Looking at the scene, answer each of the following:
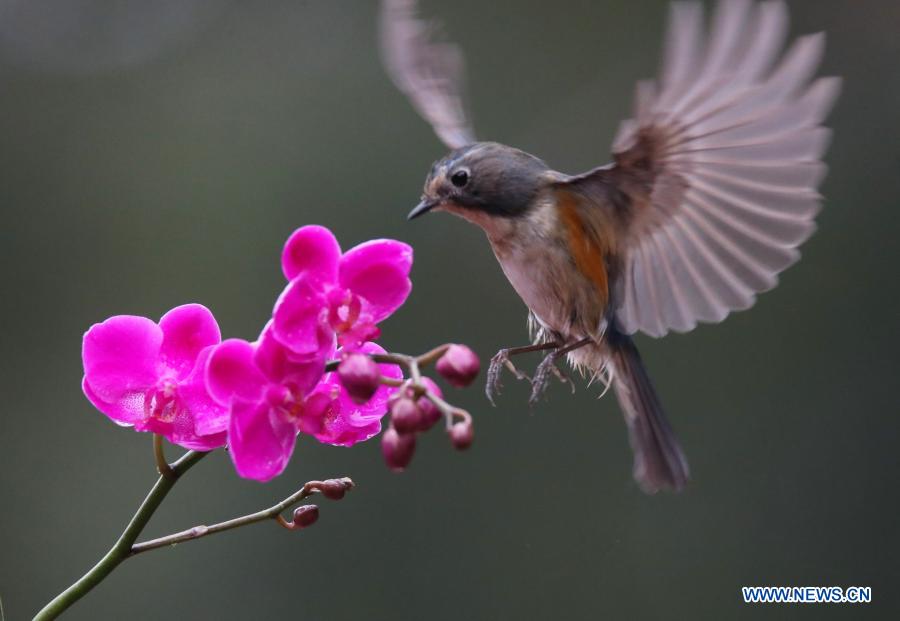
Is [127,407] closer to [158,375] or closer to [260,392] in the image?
[158,375]

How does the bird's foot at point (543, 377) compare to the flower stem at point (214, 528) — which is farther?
Answer: the bird's foot at point (543, 377)

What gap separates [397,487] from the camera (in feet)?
16.7

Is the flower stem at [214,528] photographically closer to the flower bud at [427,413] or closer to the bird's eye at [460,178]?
the flower bud at [427,413]

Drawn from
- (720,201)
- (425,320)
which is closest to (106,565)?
(720,201)

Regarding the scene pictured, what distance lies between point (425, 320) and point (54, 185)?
8.88ft

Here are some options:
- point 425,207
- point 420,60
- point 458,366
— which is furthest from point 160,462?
point 420,60

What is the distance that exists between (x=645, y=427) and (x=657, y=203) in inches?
22.7

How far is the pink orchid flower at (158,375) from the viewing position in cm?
163

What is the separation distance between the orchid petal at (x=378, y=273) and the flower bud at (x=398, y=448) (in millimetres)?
303

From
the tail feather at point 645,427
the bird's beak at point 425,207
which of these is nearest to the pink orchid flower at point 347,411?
the bird's beak at point 425,207

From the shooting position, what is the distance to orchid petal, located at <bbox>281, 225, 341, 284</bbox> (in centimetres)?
157

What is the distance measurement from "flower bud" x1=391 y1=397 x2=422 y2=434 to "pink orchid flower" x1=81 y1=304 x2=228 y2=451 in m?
0.36

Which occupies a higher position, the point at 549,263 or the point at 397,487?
the point at 549,263

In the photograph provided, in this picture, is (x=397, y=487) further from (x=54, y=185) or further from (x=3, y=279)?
(x=54, y=185)
